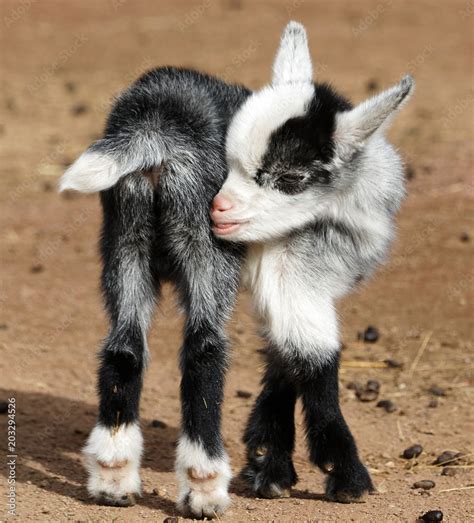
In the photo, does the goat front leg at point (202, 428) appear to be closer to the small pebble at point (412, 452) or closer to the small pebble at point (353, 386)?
the small pebble at point (412, 452)

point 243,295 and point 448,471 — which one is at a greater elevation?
point 243,295

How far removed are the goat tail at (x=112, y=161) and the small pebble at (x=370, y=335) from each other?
3.72 m

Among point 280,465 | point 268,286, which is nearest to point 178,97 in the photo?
point 268,286

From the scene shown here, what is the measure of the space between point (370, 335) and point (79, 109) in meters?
6.90

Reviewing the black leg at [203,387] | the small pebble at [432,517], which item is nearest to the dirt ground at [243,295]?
the small pebble at [432,517]

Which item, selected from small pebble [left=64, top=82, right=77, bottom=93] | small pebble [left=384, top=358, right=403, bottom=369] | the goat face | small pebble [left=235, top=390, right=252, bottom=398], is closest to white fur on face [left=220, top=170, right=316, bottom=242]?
the goat face

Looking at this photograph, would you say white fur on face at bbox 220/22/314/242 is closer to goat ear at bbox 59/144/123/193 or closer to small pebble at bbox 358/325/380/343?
goat ear at bbox 59/144/123/193

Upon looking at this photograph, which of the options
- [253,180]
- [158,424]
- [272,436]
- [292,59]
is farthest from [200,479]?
[292,59]

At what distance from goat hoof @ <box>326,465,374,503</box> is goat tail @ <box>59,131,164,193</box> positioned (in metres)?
1.78

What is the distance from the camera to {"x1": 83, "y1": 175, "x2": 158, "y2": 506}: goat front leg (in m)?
5.11

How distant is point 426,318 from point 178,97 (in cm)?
398

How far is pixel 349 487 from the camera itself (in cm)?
554

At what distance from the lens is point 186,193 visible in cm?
509

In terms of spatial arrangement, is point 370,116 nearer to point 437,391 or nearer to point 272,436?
point 272,436
